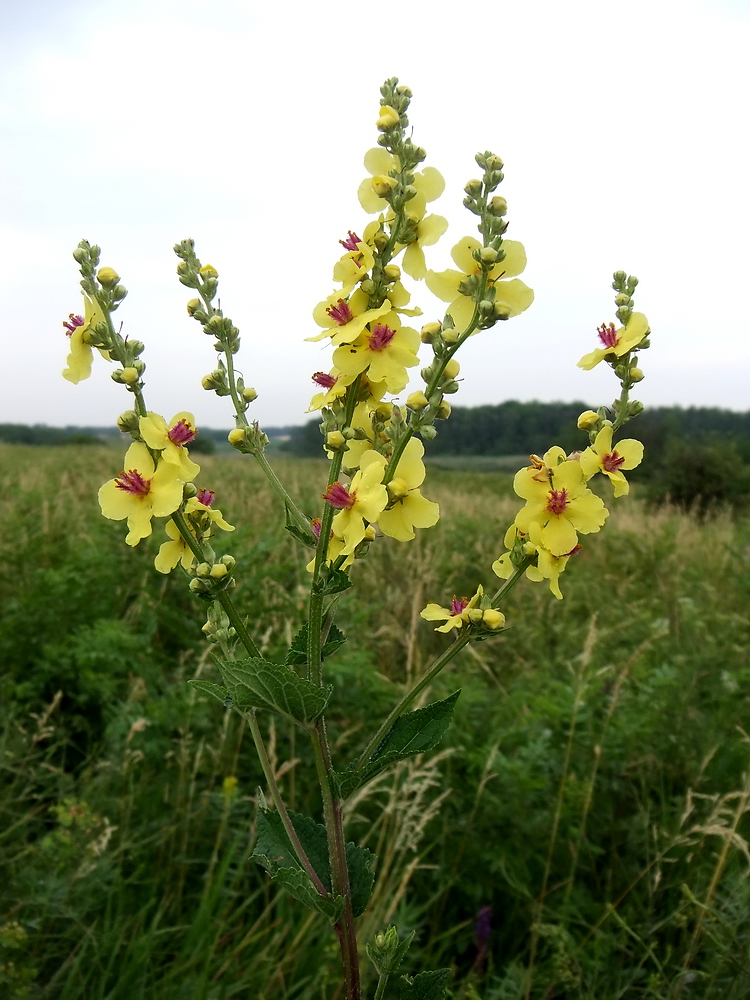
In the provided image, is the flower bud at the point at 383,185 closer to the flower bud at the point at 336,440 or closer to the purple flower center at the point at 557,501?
the flower bud at the point at 336,440

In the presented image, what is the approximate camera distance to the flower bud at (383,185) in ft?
3.90

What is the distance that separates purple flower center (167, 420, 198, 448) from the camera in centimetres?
123

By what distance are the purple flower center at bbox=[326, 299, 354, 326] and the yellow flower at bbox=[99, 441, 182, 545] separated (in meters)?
0.38

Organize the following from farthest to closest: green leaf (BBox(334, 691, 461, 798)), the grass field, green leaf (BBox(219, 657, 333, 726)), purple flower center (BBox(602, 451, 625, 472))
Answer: the grass field < purple flower center (BBox(602, 451, 625, 472)) < green leaf (BBox(334, 691, 461, 798)) < green leaf (BBox(219, 657, 333, 726))

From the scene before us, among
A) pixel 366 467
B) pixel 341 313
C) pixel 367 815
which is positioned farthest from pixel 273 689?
pixel 367 815

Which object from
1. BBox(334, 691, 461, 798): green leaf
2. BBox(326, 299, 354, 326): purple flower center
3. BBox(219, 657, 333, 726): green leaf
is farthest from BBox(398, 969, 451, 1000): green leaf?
BBox(326, 299, 354, 326): purple flower center

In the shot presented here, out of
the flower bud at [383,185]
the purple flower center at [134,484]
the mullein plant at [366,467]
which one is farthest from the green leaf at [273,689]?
the flower bud at [383,185]

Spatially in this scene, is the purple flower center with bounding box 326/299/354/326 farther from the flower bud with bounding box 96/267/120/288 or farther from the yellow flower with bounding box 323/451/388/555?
the flower bud with bounding box 96/267/120/288

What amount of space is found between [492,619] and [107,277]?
93cm

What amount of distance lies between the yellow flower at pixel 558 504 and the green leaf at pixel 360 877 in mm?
681

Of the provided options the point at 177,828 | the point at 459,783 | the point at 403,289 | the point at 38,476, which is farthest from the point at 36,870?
the point at 38,476

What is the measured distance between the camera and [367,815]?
11.7 feet

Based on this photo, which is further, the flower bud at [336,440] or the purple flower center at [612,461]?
the purple flower center at [612,461]

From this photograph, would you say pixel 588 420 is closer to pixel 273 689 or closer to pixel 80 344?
pixel 273 689
